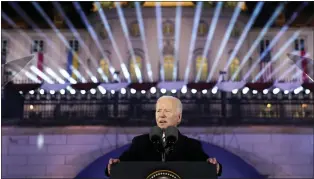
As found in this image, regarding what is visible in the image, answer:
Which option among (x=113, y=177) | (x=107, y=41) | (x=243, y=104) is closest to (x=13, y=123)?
(x=243, y=104)

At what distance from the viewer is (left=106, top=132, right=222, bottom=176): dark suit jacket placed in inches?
99.5

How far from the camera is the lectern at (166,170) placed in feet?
5.78

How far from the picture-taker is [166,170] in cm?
174

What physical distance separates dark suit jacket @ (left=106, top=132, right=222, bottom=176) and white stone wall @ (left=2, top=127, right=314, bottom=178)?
8.23 ft

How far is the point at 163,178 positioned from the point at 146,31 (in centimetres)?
1574

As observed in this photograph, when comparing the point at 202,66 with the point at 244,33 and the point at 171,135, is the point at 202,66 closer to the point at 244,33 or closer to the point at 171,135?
the point at 244,33

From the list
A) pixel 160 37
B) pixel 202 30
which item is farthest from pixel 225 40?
pixel 160 37

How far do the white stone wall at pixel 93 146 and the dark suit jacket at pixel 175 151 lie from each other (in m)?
2.51

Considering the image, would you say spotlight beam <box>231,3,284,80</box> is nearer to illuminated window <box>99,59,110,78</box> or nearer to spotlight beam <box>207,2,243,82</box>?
spotlight beam <box>207,2,243,82</box>

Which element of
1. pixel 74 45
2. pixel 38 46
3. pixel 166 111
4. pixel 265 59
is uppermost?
pixel 74 45

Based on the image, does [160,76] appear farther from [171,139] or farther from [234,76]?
[171,139]

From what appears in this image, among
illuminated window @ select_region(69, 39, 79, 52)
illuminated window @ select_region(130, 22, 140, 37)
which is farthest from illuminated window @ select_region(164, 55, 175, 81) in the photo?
illuminated window @ select_region(69, 39, 79, 52)

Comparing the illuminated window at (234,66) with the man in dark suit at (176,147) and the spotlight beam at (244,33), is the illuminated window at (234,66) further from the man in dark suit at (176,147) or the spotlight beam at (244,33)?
the man in dark suit at (176,147)

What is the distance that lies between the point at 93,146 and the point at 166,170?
3.51m
